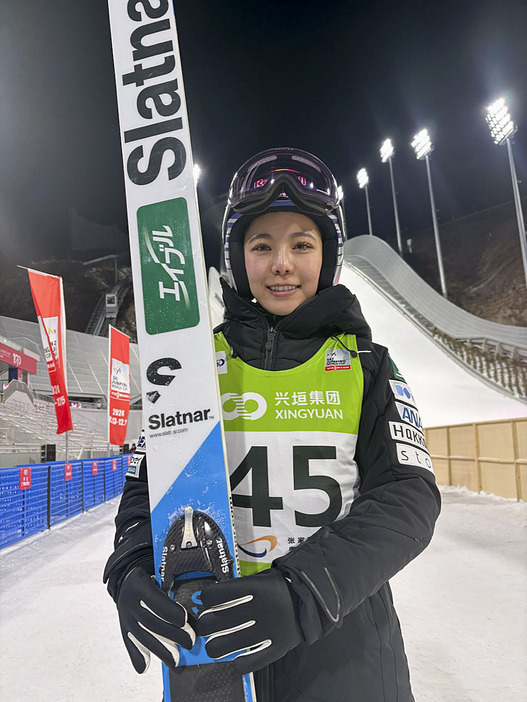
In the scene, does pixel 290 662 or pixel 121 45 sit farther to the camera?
pixel 121 45

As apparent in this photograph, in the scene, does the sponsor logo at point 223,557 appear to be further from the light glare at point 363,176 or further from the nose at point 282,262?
the light glare at point 363,176

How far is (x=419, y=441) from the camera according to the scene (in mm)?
1119

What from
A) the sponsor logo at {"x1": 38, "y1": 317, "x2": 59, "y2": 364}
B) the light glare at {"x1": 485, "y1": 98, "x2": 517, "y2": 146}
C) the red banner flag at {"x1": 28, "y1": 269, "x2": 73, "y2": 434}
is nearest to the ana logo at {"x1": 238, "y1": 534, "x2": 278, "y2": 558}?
the red banner flag at {"x1": 28, "y1": 269, "x2": 73, "y2": 434}

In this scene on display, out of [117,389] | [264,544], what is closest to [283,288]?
[264,544]

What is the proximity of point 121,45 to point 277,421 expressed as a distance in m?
1.09

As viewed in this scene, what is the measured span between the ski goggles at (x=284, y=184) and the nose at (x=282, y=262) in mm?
138

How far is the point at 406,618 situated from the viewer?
3.26 metres

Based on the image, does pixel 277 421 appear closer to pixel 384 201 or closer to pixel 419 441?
pixel 419 441

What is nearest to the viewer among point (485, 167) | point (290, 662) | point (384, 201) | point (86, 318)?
point (290, 662)

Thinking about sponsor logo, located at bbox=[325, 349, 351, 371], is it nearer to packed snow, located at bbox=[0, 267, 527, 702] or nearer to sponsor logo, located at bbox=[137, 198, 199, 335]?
sponsor logo, located at bbox=[137, 198, 199, 335]

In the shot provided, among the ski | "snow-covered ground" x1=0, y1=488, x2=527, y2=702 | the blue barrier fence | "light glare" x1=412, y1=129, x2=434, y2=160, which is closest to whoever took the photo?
the ski

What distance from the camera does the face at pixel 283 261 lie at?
125cm

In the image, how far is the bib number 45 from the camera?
1062 millimetres

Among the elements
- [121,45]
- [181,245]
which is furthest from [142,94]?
→ [181,245]
